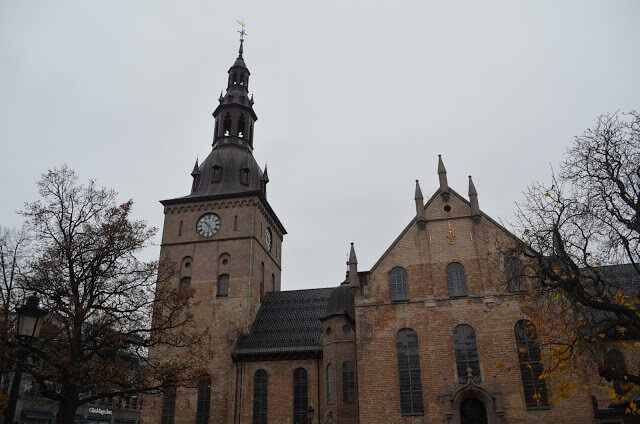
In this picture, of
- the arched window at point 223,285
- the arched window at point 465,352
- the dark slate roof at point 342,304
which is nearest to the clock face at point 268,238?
the arched window at point 223,285

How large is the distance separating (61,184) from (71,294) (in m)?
4.84

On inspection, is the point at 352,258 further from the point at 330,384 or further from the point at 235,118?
the point at 235,118

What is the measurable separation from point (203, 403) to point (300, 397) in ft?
21.8

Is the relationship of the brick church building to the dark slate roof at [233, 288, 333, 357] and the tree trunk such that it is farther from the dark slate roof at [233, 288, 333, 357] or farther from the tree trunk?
the tree trunk

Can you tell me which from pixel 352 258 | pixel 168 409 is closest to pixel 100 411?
pixel 168 409

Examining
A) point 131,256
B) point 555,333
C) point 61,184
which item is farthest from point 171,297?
point 555,333

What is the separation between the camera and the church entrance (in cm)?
2452

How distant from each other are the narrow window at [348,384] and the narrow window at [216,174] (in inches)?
807

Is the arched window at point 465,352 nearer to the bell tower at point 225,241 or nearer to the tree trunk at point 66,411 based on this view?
the bell tower at point 225,241

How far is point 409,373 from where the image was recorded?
26000 mm

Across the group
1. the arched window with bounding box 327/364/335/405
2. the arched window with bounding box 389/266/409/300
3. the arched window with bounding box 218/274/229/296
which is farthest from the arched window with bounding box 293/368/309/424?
the arched window with bounding box 389/266/409/300

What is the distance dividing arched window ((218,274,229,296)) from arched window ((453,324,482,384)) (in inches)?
699

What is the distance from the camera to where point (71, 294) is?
18688 mm

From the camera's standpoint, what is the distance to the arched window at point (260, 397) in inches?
1248
